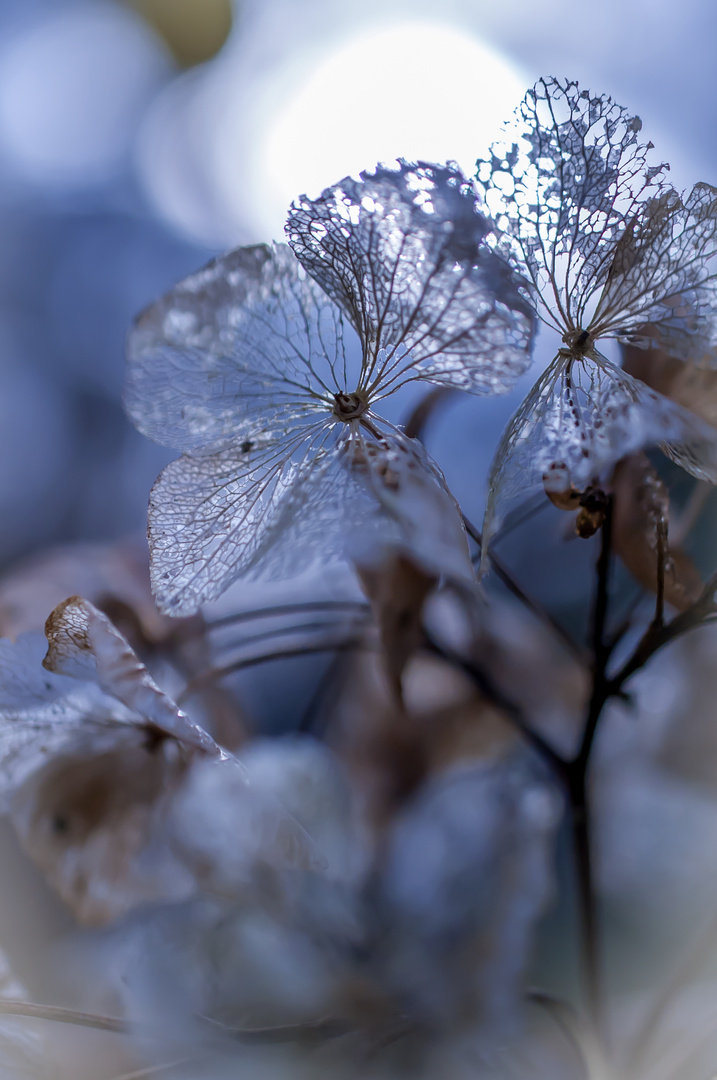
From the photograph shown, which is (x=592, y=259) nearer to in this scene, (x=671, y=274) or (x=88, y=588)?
(x=671, y=274)

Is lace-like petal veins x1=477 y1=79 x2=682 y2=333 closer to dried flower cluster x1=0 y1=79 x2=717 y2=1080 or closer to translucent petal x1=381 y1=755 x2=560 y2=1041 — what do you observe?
dried flower cluster x1=0 y1=79 x2=717 y2=1080

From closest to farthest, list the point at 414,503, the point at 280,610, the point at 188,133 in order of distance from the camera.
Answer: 1. the point at 414,503
2. the point at 280,610
3. the point at 188,133

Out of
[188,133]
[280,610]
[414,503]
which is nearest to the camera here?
[414,503]

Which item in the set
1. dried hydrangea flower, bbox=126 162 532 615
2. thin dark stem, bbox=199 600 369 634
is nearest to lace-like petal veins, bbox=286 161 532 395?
dried hydrangea flower, bbox=126 162 532 615

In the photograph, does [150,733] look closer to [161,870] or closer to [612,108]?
[161,870]

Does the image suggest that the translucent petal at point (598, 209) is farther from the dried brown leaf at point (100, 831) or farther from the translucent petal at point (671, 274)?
the dried brown leaf at point (100, 831)

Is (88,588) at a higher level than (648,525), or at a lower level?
lower

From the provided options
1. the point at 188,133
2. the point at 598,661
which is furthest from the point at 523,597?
the point at 188,133

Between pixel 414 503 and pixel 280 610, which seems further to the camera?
pixel 280 610

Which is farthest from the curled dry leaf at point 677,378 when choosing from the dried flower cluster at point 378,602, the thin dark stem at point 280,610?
the thin dark stem at point 280,610
